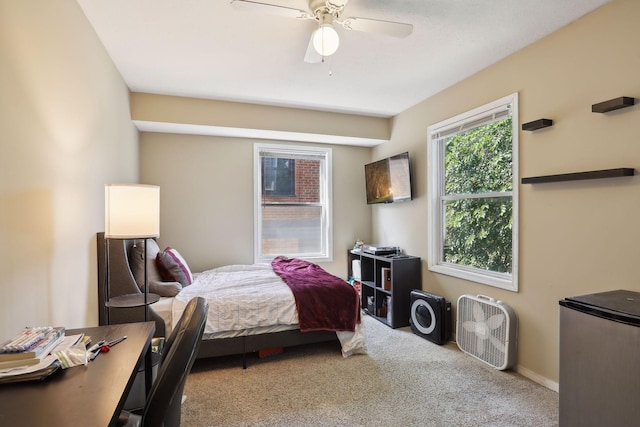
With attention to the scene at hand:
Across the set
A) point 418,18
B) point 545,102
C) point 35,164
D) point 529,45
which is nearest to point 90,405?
point 35,164

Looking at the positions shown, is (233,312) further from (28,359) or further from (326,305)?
(28,359)

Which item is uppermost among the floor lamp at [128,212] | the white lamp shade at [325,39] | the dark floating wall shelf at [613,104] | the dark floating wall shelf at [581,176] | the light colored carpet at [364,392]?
the white lamp shade at [325,39]

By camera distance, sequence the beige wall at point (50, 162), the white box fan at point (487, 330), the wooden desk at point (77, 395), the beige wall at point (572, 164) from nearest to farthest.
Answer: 1. the wooden desk at point (77, 395)
2. the beige wall at point (50, 162)
3. the beige wall at point (572, 164)
4. the white box fan at point (487, 330)

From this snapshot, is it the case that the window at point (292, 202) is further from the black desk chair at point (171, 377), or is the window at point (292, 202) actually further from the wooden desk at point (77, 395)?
the black desk chair at point (171, 377)

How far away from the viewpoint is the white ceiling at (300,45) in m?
2.04

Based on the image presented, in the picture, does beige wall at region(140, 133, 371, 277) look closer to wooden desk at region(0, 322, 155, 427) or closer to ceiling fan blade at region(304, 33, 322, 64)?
ceiling fan blade at region(304, 33, 322, 64)

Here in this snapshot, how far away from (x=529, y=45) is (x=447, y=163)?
131 centimetres

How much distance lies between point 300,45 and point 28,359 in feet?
8.09

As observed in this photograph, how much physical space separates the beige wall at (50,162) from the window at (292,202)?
2.17 meters

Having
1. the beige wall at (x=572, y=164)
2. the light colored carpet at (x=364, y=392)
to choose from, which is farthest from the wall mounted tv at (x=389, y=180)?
the light colored carpet at (x=364, y=392)

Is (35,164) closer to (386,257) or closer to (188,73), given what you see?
(188,73)

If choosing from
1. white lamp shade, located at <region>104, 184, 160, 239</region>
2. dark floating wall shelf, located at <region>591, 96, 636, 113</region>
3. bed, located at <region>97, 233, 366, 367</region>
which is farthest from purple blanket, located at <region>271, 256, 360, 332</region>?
dark floating wall shelf, located at <region>591, 96, 636, 113</region>

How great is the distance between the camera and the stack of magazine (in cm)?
95

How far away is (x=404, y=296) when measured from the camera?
3.68m
